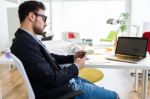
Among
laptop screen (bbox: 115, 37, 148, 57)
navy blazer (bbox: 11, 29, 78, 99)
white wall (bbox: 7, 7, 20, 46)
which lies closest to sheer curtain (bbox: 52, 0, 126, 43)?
white wall (bbox: 7, 7, 20, 46)

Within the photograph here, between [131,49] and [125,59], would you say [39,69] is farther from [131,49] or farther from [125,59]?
[131,49]

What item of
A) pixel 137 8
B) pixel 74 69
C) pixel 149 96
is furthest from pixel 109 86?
pixel 137 8

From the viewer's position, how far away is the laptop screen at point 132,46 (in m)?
2.01

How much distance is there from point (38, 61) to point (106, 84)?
8.75 ft

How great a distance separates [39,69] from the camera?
132cm

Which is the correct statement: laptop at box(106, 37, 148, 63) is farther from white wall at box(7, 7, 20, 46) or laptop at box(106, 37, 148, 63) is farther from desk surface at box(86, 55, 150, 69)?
white wall at box(7, 7, 20, 46)

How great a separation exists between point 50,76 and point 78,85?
1.51 feet

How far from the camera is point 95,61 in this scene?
200cm

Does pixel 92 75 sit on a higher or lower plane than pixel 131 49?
lower

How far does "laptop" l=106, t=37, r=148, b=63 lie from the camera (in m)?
2.00

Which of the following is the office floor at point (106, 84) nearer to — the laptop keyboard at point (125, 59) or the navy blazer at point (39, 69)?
the laptop keyboard at point (125, 59)

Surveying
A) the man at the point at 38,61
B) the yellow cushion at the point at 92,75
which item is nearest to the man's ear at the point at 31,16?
the man at the point at 38,61

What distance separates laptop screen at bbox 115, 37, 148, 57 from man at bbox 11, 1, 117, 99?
565 mm

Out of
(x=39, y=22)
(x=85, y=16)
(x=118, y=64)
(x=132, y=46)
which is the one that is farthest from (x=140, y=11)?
(x=39, y=22)
